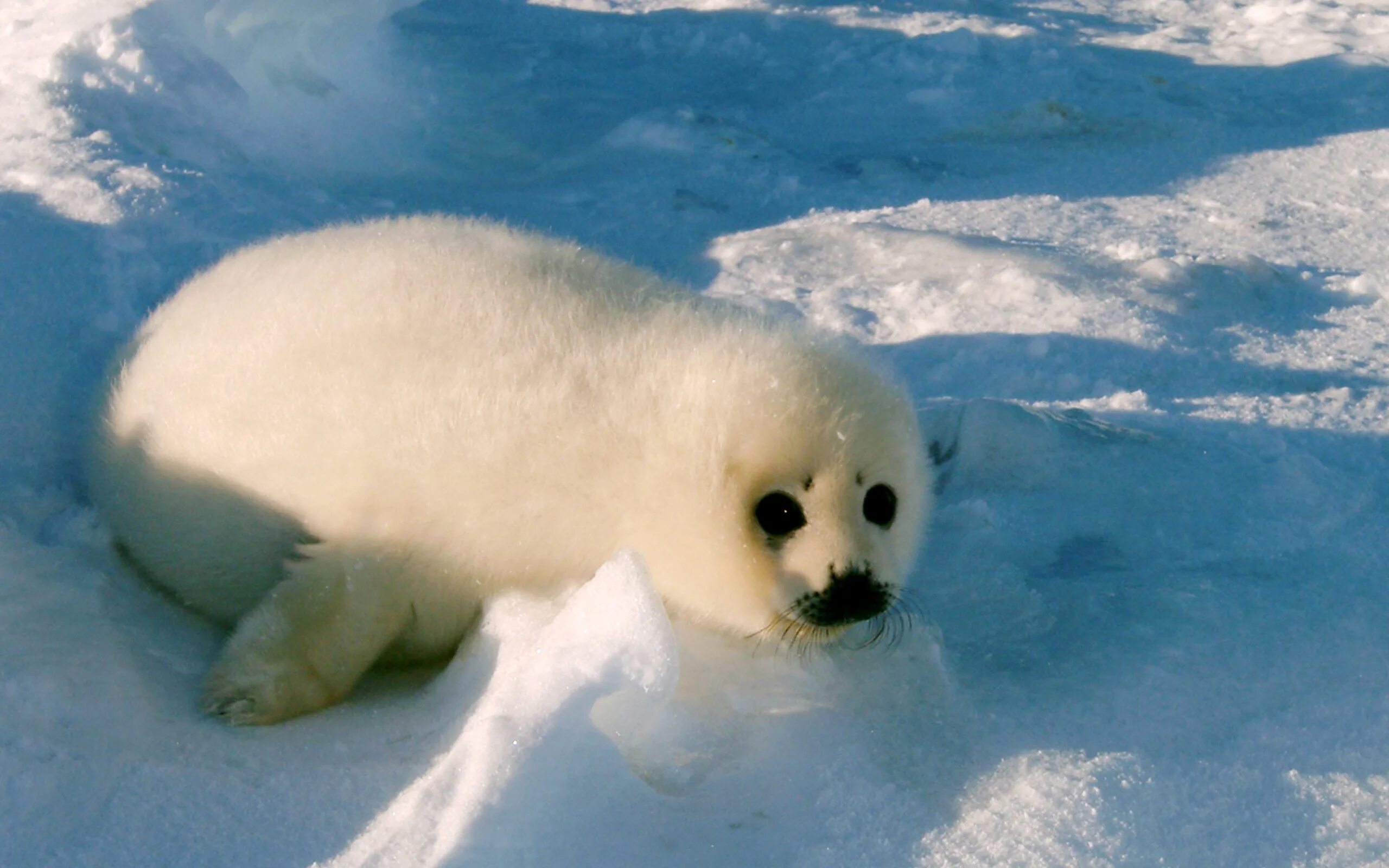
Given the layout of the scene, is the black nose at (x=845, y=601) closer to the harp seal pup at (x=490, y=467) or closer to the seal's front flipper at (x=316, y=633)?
the harp seal pup at (x=490, y=467)

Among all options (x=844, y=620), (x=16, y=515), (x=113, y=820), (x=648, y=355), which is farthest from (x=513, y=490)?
(x=16, y=515)

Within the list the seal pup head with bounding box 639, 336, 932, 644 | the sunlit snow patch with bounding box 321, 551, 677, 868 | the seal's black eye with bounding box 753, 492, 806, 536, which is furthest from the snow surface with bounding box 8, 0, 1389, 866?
the seal's black eye with bounding box 753, 492, 806, 536

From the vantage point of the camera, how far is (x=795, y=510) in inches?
68.9

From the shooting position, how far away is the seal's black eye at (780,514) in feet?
5.74

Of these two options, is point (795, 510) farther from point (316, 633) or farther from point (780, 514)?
point (316, 633)

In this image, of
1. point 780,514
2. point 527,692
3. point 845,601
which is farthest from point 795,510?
point 527,692

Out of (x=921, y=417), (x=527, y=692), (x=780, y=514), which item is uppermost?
(x=780, y=514)

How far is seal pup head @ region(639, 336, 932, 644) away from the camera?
1.74 meters

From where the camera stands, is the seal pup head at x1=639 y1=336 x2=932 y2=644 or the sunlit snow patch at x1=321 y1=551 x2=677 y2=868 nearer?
the sunlit snow patch at x1=321 y1=551 x2=677 y2=868

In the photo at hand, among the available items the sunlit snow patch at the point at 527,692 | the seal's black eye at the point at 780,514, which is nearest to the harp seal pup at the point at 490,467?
the seal's black eye at the point at 780,514

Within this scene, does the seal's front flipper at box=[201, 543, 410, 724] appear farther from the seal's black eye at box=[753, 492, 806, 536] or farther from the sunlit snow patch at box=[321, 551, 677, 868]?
the seal's black eye at box=[753, 492, 806, 536]

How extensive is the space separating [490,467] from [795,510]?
1.47 feet

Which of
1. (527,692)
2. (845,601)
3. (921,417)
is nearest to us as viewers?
(527,692)

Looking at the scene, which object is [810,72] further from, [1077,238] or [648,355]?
[648,355]
